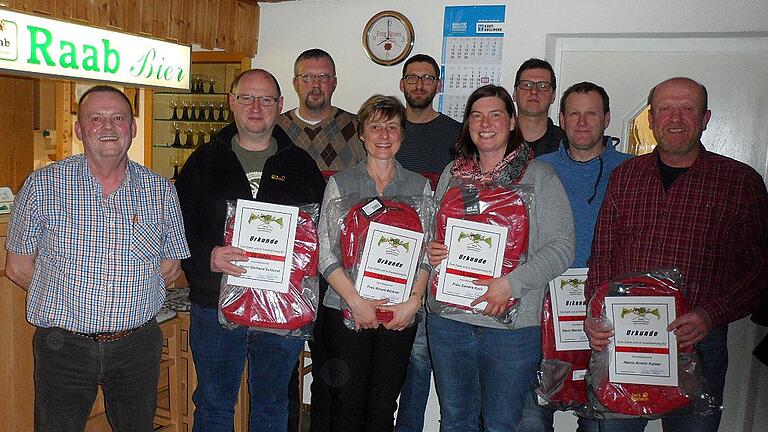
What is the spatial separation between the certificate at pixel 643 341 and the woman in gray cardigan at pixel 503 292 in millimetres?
253

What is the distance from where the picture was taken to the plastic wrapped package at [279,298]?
7.32 feet

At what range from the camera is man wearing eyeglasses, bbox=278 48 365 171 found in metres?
2.88

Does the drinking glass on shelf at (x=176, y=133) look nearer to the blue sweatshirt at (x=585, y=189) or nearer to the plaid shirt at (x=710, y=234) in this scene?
the blue sweatshirt at (x=585, y=189)

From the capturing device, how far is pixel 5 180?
16.1 feet

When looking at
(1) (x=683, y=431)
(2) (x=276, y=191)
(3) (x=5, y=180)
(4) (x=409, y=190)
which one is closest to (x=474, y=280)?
(4) (x=409, y=190)

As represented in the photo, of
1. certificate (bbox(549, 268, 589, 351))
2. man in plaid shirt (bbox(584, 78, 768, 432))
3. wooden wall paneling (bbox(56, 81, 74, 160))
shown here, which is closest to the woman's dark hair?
man in plaid shirt (bbox(584, 78, 768, 432))

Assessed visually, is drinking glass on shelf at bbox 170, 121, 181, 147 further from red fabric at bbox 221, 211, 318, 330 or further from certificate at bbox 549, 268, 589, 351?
certificate at bbox 549, 268, 589, 351

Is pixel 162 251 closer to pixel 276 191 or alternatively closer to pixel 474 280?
pixel 276 191

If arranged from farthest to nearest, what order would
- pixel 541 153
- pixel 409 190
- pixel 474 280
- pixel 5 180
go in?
pixel 5 180 → pixel 541 153 → pixel 409 190 → pixel 474 280

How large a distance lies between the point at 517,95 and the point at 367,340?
4.32 feet

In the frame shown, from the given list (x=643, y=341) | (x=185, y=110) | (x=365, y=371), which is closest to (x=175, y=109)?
(x=185, y=110)

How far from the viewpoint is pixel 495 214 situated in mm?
2104

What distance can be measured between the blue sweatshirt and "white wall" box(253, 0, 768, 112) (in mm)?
1244

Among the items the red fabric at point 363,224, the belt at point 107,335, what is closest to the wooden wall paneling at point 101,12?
the belt at point 107,335
